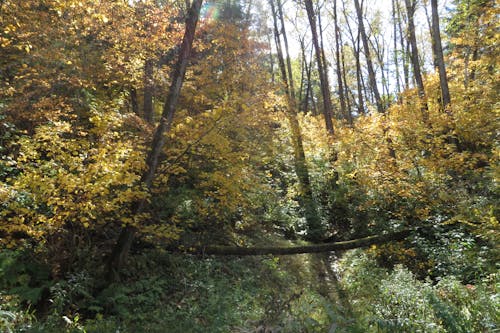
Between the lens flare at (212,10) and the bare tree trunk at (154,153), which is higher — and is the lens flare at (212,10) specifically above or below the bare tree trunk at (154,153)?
above

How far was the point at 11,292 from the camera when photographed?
495 centimetres

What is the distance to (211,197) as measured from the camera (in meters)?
9.40

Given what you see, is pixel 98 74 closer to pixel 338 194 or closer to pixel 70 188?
pixel 70 188

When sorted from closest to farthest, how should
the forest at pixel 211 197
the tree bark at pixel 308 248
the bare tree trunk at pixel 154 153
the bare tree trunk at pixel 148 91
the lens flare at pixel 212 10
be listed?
the forest at pixel 211 197, the bare tree trunk at pixel 154 153, the tree bark at pixel 308 248, the bare tree trunk at pixel 148 91, the lens flare at pixel 212 10

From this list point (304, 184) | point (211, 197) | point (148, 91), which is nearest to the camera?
point (211, 197)

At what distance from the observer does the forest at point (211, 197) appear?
530 cm

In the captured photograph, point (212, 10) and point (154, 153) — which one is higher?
point (212, 10)

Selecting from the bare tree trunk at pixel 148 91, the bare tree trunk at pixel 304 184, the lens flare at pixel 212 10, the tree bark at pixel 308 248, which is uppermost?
the lens flare at pixel 212 10

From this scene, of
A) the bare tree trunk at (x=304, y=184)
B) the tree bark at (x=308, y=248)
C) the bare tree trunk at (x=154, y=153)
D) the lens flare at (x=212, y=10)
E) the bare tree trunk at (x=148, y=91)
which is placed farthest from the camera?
the lens flare at (x=212, y=10)

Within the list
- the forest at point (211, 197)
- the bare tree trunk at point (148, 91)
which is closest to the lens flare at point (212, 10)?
the forest at point (211, 197)

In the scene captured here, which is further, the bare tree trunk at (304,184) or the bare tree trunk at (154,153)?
the bare tree trunk at (304,184)

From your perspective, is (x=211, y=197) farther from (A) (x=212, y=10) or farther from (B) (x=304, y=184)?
(A) (x=212, y=10)

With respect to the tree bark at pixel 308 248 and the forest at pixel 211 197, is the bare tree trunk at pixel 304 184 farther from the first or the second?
the tree bark at pixel 308 248

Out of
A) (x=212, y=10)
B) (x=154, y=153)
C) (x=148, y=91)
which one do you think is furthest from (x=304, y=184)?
(x=212, y=10)
